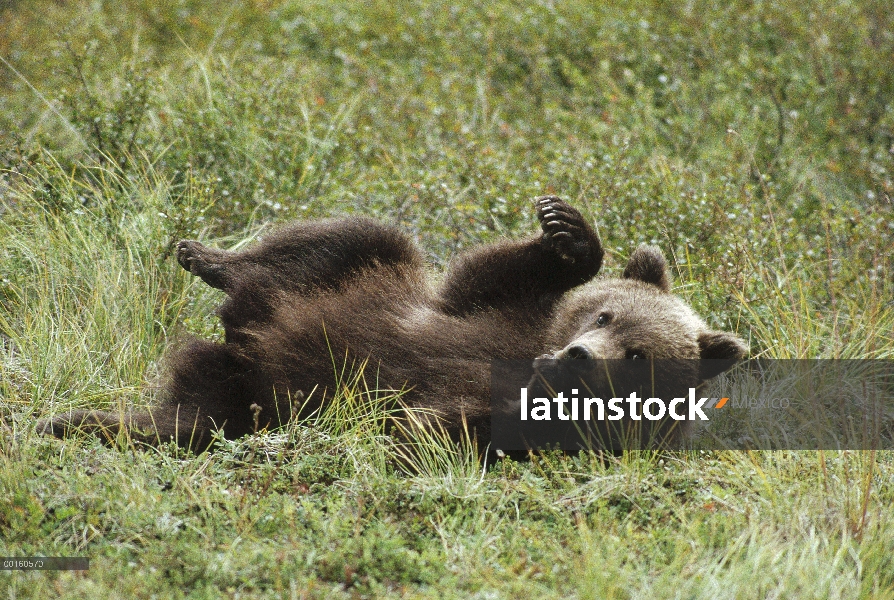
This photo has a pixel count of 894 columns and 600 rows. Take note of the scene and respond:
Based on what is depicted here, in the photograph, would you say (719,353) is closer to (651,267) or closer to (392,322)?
(651,267)

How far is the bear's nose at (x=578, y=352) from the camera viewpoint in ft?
12.5

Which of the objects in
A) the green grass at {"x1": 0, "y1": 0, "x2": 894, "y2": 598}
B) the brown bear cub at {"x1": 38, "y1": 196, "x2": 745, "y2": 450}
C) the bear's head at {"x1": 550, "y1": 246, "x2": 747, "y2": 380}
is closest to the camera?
the green grass at {"x1": 0, "y1": 0, "x2": 894, "y2": 598}

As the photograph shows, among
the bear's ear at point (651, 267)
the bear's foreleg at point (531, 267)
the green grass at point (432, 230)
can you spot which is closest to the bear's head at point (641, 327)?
the bear's ear at point (651, 267)

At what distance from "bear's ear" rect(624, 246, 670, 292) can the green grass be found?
75cm

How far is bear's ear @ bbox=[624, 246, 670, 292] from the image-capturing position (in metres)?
4.50

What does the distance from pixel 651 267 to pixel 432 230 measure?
1.93 meters

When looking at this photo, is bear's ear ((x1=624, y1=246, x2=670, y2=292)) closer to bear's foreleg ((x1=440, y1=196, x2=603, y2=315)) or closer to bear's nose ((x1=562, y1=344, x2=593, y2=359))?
bear's foreleg ((x1=440, y1=196, x2=603, y2=315))

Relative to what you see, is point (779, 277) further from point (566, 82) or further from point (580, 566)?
point (566, 82)

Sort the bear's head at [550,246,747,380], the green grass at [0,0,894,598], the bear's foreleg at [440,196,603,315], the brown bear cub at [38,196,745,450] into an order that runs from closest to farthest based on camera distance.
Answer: the green grass at [0,0,894,598] < the bear's head at [550,246,747,380] < the brown bear cub at [38,196,745,450] < the bear's foreleg at [440,196,603,315]

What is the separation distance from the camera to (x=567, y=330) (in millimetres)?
4238

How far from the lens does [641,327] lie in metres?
4.11

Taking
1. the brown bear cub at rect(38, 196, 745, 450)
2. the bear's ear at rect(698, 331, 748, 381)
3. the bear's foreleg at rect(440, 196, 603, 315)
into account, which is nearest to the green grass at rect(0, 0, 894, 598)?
the brown bear cub at rect(38, 196, 745, 450)

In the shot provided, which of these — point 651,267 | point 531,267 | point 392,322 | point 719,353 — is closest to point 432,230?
point 531,267

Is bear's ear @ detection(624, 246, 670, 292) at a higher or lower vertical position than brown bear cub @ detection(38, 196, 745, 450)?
higher
